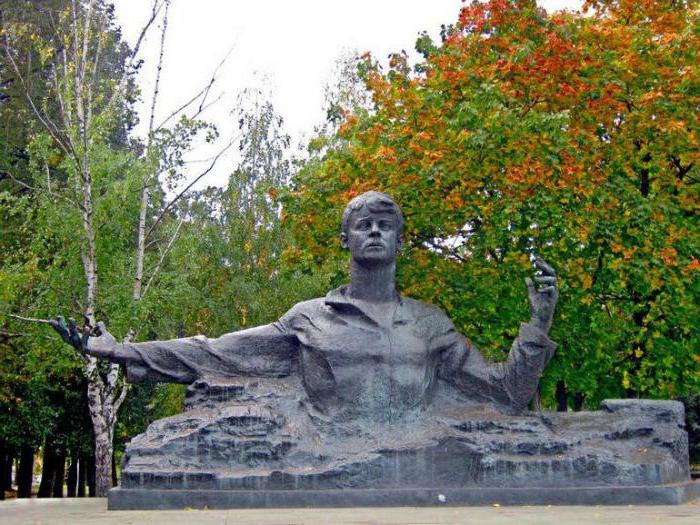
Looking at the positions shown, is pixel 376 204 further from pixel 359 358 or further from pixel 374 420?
pixel 374 420

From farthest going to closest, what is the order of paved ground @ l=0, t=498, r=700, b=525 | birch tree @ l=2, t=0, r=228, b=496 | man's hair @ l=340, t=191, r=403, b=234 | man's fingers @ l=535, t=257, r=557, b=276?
1. birch tree @ l=2, t=0, r=228, b=496
2. man's hair @ l=340, t=191, r=403, b=234
3. man's fingers @ l=535, t=257, r=557, b=276
4. paved ground @ l=0, t=498, r=700, b=525

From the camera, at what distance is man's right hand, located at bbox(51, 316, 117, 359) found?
29.7 feet

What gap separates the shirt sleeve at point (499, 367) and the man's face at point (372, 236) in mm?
1044

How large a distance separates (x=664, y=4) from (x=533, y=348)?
9.43m

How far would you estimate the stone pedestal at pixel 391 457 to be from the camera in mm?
8211

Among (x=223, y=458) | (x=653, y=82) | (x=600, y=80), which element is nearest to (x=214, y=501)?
(x=223, y=458)

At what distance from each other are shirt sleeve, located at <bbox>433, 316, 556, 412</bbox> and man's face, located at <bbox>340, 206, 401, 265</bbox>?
3.43 ft

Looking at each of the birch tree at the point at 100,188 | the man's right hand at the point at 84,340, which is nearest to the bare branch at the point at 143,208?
the birch tree at the point at 100,188

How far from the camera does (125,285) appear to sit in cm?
1530

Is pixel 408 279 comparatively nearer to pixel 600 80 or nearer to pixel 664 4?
pixel 600 80

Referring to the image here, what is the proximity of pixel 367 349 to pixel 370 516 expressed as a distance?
2584mm

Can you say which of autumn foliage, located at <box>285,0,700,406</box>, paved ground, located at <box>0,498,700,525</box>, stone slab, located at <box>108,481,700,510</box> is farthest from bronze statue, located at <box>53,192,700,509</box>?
autumn foliage, located at <box>285,0,700,406</box>

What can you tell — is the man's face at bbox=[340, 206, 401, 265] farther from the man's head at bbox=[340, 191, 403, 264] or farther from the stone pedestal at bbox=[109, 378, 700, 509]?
the stone pedestal at bbox=[109, 378, 700, 509]

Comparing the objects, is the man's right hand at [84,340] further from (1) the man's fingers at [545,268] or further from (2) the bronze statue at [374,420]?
(1) the man's fingers at [545,268]
